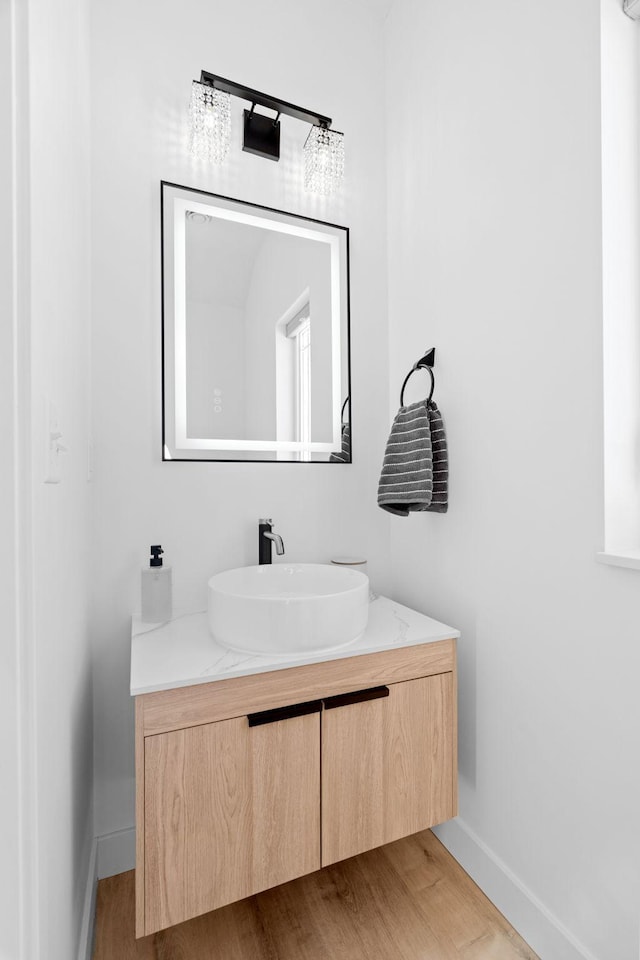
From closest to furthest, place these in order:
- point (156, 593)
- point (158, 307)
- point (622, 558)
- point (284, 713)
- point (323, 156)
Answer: point (622, 558)
point (284, 713)
point (156, 593)
point (158, 307)
point (323, 156)

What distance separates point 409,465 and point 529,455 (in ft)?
1.11

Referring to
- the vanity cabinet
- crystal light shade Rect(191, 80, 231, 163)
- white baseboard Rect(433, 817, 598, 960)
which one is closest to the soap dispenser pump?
the vanity cabinet

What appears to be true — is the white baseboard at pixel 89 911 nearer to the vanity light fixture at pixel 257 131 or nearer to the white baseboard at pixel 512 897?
the white baseboard at pixel 512 897

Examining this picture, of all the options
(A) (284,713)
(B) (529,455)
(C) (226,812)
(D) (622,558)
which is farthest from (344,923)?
(B) (529,455)

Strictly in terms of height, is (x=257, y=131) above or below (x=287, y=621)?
above

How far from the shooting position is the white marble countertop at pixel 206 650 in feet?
3.26

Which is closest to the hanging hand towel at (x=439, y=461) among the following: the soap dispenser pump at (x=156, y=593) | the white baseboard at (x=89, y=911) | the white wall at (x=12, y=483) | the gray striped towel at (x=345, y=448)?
the gray striped towel at (x=345, y=448)

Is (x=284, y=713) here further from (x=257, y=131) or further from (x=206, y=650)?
(x=257, y=131)

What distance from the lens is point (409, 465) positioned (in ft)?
4.62

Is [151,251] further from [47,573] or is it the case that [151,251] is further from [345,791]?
[345,791]

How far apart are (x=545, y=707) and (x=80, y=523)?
113 cm

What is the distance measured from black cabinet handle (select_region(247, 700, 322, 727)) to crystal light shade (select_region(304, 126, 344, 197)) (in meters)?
1.53

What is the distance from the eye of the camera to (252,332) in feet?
5.21

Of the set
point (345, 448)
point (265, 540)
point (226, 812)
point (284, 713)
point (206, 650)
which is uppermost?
point (345, 448)
